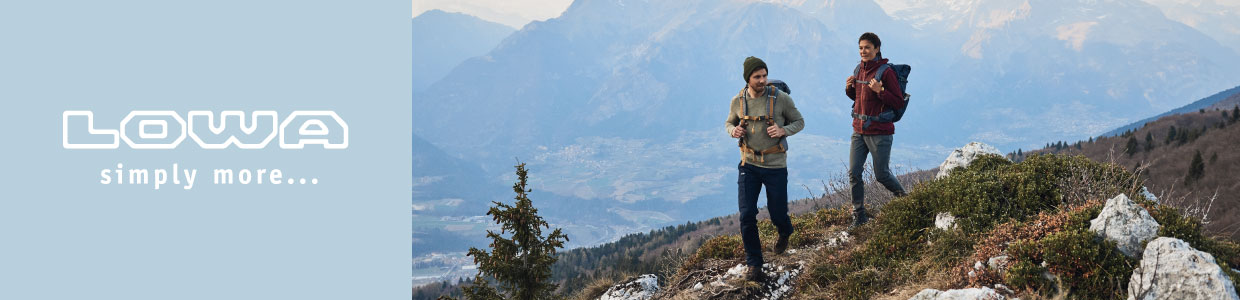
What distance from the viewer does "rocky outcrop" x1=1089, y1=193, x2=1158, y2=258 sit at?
5.75 m

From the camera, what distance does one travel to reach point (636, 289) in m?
9.38

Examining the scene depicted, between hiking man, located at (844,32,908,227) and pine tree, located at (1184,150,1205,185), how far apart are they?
8431 cm

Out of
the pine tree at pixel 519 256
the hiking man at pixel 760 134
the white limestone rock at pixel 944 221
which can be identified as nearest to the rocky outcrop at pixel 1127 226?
the white limestone rock at pixel 944 221

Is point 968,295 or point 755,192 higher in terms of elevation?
point 755,192

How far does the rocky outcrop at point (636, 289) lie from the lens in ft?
30.3

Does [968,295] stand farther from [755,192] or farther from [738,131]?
Result: [738,131]

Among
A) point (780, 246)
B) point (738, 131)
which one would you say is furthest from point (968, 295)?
point (780, 246)

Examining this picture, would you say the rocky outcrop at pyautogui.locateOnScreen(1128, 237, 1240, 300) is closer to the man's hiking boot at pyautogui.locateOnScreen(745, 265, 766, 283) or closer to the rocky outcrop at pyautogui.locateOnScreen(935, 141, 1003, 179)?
the man's hiking boot at pyautogui.locateOnScreen(745, 265, 766, 283)

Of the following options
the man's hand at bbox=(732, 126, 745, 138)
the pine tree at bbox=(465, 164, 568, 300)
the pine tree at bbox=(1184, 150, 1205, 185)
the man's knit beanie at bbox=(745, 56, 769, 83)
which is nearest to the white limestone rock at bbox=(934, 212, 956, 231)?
the man's hand at bbox=(732, 126, 745, 138)

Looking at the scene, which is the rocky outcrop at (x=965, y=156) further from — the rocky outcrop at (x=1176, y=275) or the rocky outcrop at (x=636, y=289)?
the rocky outcrop at (x=1176, y=275)

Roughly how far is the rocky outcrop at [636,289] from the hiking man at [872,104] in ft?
10.3

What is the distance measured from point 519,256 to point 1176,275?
711cm
